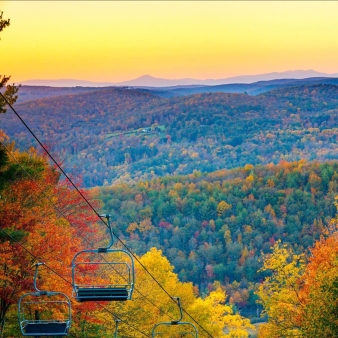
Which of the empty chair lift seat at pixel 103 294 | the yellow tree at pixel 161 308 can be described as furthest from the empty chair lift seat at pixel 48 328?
the yellow tree at pixel 161 308

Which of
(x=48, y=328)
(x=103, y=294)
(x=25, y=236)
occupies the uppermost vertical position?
(x=103, y=294)

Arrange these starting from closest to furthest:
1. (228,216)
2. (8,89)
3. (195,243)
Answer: (8,89), (195,243), (228,216)

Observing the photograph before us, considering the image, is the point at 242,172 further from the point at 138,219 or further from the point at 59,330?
the point at 59,330

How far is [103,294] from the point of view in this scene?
52.1 ft

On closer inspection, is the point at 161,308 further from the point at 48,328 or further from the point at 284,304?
the point at 48,328

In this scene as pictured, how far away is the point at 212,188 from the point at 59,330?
13747 centimetres

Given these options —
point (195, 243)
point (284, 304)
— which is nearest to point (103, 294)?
point (284, 304)

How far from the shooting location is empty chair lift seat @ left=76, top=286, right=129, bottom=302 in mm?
15734

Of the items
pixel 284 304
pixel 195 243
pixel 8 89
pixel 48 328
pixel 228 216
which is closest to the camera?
pixel 48 328

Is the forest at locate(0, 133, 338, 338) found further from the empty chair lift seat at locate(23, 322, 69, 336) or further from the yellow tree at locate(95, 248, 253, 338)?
the empty chair lift seat at locate(23, 322, 69, 336)

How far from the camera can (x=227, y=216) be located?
14462 centimetres

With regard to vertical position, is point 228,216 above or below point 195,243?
above

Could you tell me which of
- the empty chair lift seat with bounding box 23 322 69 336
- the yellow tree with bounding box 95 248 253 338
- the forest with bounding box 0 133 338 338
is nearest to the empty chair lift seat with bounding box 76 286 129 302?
the empty chair lift seat with bounding box 23 322 69 336

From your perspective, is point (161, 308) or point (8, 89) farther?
point (161, 308)
